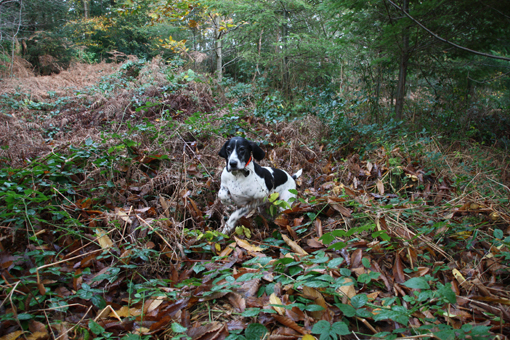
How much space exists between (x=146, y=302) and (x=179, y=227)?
104 cm

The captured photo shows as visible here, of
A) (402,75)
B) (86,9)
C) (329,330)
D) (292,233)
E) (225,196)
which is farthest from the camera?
(86,9)

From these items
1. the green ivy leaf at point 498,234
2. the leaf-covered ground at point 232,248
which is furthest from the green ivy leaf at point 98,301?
the green ivy leaf at point 498,234

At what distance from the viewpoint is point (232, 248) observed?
8.64ft

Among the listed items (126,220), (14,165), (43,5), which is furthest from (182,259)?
(43,5)

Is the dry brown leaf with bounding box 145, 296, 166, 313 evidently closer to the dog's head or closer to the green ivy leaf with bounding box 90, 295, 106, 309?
the green ivy leaf with bounding box 90, 295, 106, 309

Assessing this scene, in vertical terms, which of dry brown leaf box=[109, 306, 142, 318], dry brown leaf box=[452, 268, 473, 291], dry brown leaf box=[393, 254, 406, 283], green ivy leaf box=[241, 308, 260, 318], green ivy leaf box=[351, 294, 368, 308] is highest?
green ivy leaf box=[351, 294, 368, 308]

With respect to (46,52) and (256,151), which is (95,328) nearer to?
(256,151)

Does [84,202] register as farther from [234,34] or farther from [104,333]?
[234,34]

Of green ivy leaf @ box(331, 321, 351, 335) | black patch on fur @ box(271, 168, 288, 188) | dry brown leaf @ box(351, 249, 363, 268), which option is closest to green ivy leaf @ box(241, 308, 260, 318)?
green ivy leaf @ box(331, 321, 351, 335)

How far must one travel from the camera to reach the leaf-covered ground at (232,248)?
1.65 metres

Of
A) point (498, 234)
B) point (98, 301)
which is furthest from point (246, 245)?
point (498, 234)

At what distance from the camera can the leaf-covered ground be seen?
165 cm

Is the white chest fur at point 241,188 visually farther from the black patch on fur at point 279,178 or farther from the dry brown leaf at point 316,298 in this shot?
the dry brown leaf at point 316,298

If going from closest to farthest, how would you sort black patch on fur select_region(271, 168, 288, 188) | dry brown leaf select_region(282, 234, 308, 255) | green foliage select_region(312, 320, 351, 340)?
1. green foliage select_region(312, 320, 351, 340)
2. dry brown leaf select_region(282, 234, 308, 255)
3. black patch on fur select_region(271, 168, 288, 188)
